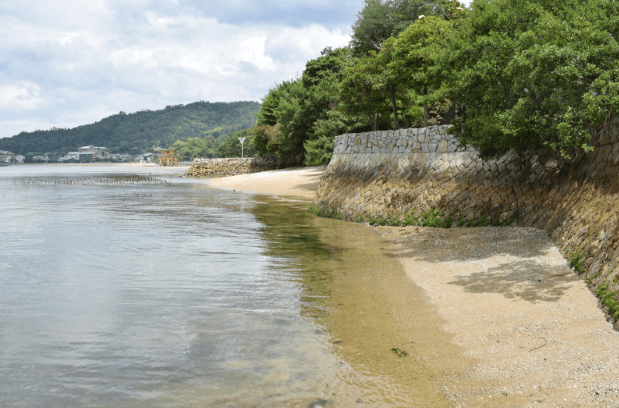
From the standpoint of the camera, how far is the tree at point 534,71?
9414 millimetres

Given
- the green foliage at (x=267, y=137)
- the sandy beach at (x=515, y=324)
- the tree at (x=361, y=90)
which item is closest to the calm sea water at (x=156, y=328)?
the sandy beach at (x=515, y=324)

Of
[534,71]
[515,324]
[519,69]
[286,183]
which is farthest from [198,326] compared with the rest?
[286,183]

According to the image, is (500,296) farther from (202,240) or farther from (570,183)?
(202,240)

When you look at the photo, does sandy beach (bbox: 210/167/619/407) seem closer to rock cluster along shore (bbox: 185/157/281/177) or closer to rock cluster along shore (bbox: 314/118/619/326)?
rock cluster along shore (bbox: 314/118/619/326)

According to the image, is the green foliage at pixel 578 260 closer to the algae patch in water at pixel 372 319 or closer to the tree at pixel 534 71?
the tree at pixel 534 71

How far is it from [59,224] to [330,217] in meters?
13.6

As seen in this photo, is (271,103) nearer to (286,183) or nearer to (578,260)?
(286,183)

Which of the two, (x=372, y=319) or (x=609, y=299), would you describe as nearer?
(x=609, y=299)

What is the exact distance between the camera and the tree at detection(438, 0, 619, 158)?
941 cm

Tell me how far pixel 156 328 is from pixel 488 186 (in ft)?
41.8

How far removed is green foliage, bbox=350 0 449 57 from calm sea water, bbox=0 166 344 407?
1108 inches

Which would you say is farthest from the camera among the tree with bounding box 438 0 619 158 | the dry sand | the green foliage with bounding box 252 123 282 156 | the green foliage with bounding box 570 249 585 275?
the green foliage with bounding box 252 123 282 156

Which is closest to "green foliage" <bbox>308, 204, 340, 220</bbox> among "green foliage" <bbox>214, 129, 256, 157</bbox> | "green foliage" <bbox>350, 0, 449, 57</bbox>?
"green foliage" <bbox>350, 0, 449, 57</bbox>

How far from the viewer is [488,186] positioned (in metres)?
16.2
